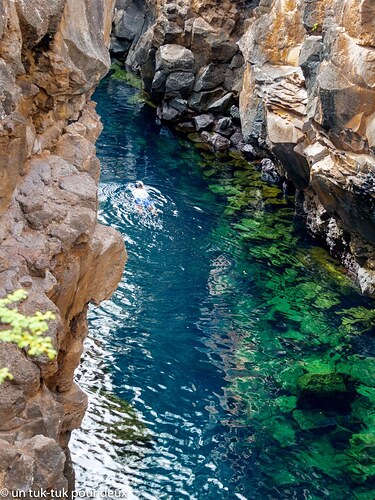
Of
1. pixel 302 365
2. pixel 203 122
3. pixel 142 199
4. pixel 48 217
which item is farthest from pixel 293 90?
pixel 48 217

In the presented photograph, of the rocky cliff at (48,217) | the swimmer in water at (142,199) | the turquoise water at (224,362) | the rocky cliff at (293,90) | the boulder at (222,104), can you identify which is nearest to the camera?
the rocky cliff at (48,217)

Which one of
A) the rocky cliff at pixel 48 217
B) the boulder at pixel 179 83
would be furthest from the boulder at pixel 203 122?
the rocky cliff at pixel 48 217

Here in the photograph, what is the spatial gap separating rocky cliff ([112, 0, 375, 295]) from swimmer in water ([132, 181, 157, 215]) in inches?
205

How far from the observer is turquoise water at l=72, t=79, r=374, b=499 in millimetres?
13906

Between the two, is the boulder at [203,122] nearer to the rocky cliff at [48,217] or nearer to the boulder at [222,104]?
the boulder at [222,104]

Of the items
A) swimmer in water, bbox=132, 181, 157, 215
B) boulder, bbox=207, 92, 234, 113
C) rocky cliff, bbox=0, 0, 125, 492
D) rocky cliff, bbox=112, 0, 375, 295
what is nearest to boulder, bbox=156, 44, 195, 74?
rocky cliff, bbox=112, 0, 375, 295

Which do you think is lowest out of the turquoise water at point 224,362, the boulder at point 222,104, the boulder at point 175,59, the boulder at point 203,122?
the turquoise water at point 224,362

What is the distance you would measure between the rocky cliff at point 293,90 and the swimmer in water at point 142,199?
17.1 feet

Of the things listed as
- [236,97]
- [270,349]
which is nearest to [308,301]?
[270,349]

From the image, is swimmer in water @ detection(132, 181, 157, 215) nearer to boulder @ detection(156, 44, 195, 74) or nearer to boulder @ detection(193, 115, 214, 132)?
boulder @ detection(193, 115, 214, 132)

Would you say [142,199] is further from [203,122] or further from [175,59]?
[175,59]

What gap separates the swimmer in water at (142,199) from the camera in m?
26.3

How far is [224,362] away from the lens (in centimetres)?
1781

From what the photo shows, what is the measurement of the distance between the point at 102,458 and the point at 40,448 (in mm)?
6026
